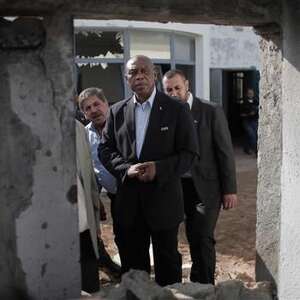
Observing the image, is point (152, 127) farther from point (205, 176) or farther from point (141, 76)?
point (205, 176)

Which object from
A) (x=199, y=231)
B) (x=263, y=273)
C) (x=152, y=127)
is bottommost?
(x=263, y=273)

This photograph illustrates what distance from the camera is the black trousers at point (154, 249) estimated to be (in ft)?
11.9

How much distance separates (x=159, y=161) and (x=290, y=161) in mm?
803

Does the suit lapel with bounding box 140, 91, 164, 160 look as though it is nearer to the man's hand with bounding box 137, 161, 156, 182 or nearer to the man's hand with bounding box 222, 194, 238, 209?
the man's hand with bounding box 137, 161, 156, 182

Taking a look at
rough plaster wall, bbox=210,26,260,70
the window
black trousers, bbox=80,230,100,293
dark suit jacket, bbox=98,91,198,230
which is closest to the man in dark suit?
Answer: dark suit jacket, bbox=98,91,198,230

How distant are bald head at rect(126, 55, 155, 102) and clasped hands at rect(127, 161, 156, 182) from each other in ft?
1.54

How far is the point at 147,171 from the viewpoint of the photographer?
11.2ft

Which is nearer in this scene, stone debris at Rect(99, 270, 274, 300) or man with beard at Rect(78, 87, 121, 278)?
stone debris at Rect(99, 270, 274, 300)

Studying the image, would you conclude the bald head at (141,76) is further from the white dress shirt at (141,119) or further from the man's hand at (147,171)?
the man's hand at (147,171)

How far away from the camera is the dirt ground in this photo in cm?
525

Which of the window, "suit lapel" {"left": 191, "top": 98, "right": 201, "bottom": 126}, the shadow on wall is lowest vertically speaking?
the shadow on wall

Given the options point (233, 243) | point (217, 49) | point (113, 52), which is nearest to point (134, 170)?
point (233, 243)

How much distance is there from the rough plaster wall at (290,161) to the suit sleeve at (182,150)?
0.60 metres

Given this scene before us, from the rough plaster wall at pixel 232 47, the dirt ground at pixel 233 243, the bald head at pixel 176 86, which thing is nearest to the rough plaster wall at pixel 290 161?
the bald head at pixel 176 86
